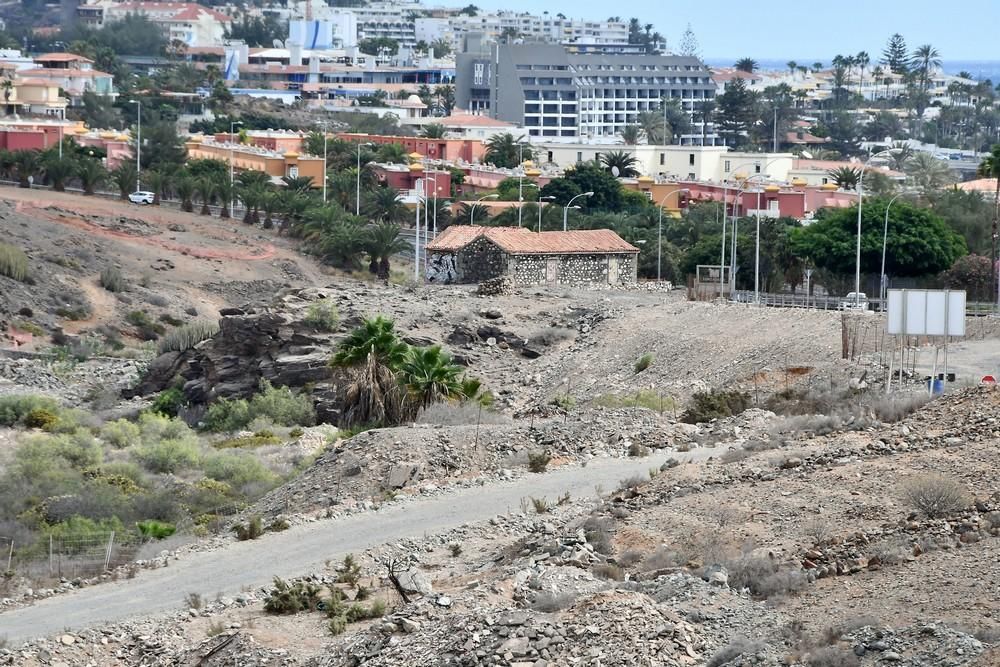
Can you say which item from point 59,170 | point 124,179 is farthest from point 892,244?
point 59,170

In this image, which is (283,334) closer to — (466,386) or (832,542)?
(466,386)

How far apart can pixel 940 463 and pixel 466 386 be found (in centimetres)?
1310

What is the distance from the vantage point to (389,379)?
37.3m

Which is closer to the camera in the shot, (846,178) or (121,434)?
(121,434)

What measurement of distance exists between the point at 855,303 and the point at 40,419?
19.5 m

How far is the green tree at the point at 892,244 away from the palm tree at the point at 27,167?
138 feet

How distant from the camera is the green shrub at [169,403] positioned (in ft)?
152

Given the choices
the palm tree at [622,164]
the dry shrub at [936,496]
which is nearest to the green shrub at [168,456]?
the dry shrub at [936,496]

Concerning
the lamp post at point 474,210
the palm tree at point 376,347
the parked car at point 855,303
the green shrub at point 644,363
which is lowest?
the lamp post at point 474,210

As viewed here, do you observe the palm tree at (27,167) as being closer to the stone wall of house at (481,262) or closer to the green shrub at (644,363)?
the stone wall of house at (481,262)

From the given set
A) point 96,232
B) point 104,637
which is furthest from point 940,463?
point 96,232

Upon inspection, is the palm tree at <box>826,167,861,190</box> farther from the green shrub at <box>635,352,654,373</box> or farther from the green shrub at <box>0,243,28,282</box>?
the green shrub at <box>635,352,654,373</box>

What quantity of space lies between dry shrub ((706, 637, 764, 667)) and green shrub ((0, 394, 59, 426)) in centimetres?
2841

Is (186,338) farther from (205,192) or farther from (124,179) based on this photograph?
(124,179)
